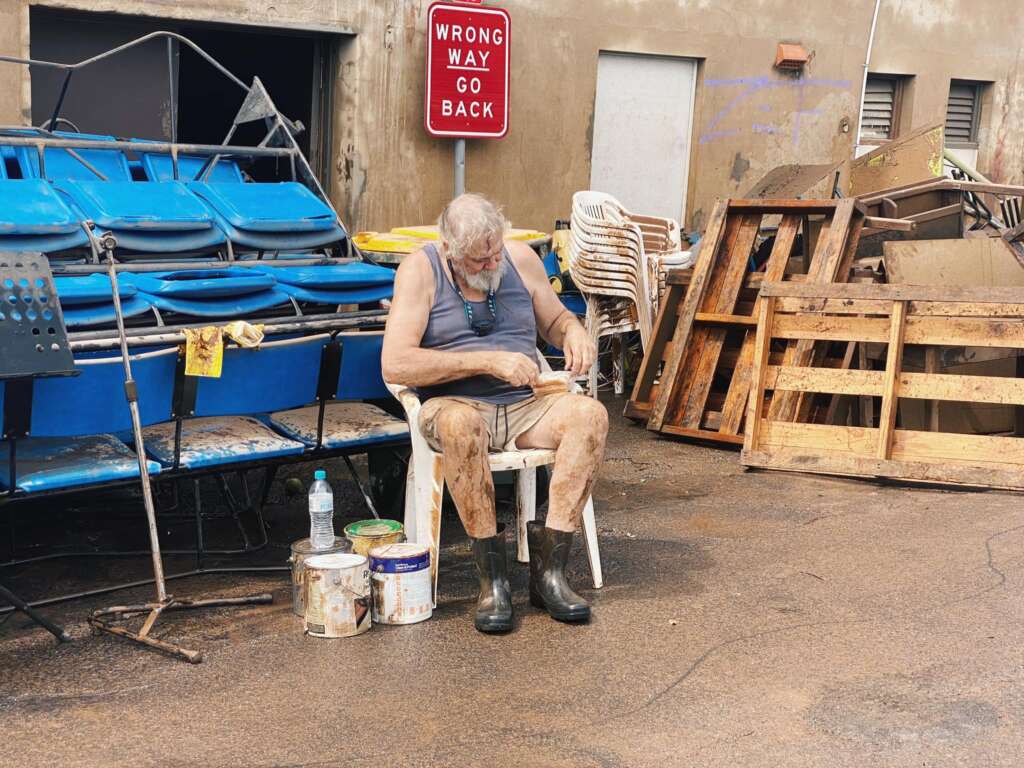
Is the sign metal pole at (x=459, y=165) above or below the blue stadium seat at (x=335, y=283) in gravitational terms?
above

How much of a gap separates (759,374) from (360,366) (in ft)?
8.53

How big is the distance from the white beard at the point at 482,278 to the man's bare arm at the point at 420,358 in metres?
0.15

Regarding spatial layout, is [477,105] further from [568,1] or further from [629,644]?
[629,644]

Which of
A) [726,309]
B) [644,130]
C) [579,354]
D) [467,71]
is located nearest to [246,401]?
[579,354]

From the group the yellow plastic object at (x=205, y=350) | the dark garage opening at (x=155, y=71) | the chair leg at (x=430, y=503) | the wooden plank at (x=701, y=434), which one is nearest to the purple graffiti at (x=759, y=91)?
the dark garage opening at (x=155, y=71)

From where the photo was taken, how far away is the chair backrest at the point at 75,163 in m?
5.73

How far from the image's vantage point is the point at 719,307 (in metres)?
7.58

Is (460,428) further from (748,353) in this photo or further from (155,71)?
(155,71)

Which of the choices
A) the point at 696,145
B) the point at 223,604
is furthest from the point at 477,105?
the point at 223,604

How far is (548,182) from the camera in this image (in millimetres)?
10711

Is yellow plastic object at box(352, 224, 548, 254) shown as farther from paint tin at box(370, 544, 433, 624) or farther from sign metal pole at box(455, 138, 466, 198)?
sign metal pole at box(455, 138, 466, 198)

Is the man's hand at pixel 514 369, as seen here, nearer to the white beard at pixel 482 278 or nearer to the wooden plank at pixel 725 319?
the white beard at pixel 482 278

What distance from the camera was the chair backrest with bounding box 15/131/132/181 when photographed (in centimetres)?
573

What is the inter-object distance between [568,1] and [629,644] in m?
7.54
